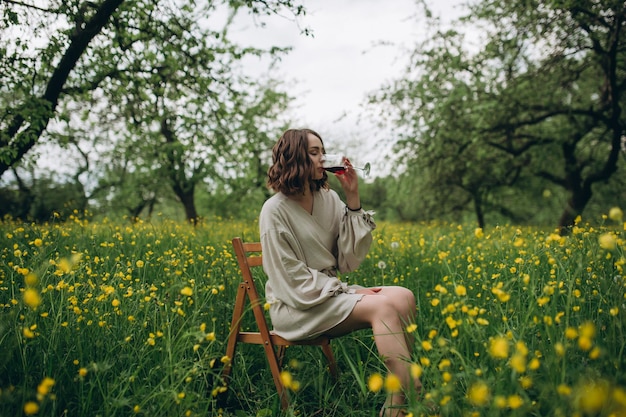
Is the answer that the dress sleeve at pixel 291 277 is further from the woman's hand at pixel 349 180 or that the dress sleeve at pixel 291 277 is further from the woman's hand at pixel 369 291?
the woman's hand at pixel 349 180

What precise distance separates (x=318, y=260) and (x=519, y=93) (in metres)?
7.88

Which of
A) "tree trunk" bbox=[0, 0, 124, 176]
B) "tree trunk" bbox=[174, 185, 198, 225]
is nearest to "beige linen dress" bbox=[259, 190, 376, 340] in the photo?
"tree trunk" bbox=[0, 0, 124, 176]

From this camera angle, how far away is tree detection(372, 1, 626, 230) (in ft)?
24.2

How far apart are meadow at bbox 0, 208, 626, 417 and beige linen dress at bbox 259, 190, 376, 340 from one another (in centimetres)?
30

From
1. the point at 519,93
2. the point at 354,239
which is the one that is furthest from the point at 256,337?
the point at 519,93

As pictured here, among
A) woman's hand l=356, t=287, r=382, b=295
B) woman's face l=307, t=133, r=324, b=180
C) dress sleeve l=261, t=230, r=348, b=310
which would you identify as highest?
woman's face l=307, t=133, r=324, b=180

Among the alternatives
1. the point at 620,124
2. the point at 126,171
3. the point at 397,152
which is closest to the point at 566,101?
the point at 620,124

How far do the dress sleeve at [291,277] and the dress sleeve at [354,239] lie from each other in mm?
214

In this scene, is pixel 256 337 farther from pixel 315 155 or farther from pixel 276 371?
pixel 315 155

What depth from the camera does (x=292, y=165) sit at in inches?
96.5

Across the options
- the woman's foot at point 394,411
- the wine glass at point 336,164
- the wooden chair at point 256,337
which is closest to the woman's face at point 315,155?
the wine glass at point 336,164

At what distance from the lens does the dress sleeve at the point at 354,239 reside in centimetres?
247

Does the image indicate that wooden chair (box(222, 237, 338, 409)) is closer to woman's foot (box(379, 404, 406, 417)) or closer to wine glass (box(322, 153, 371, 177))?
woman's foot (box(379, 404, 406, 417))

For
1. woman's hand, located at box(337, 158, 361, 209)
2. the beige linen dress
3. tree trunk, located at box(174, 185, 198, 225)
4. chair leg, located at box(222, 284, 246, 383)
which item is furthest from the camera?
tree trunk, located at box(174, 185, 198, 225)
